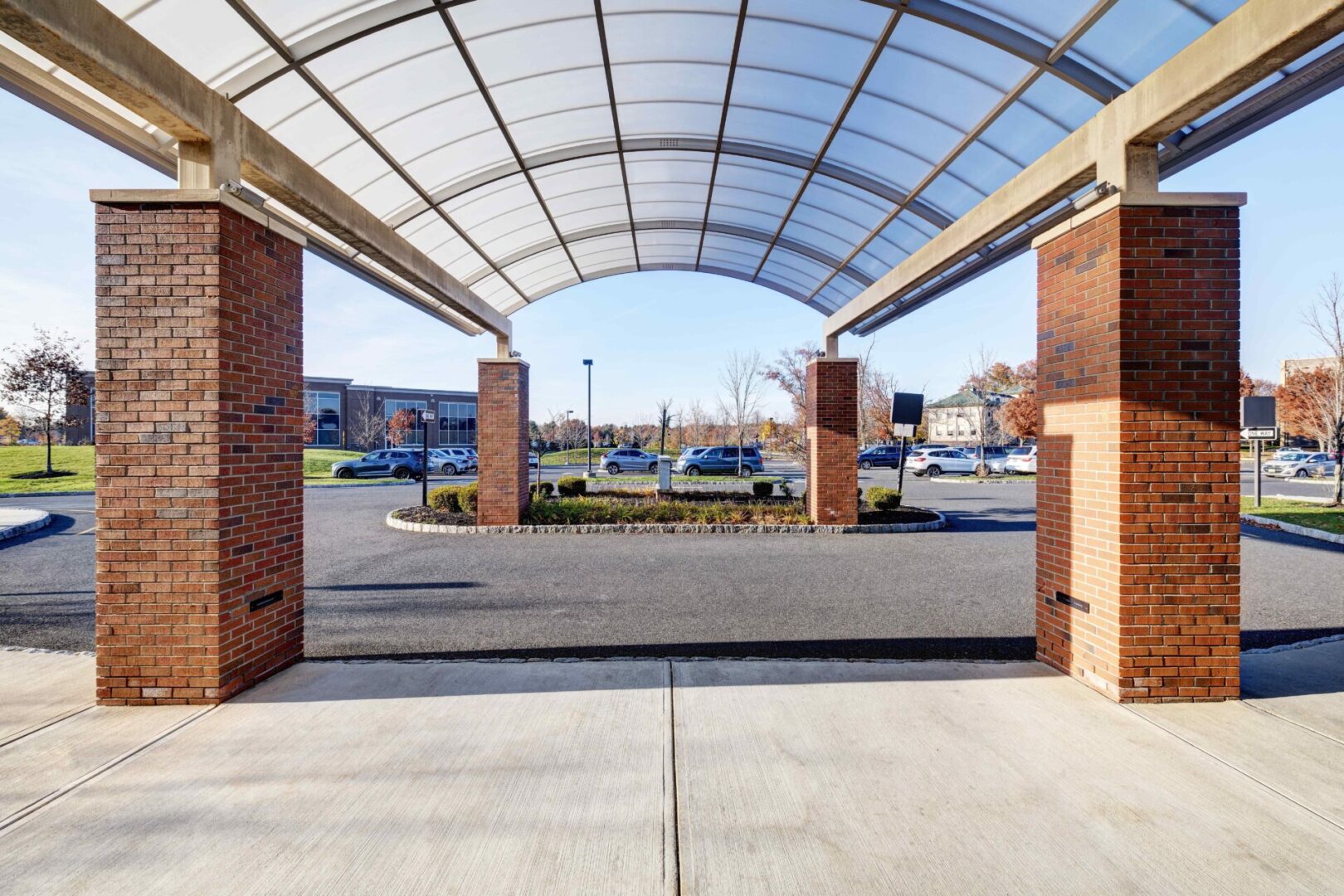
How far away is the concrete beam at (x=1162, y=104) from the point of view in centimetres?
331

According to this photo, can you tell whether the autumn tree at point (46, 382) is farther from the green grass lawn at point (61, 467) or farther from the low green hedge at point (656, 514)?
the low green hedge at point (656, 514)

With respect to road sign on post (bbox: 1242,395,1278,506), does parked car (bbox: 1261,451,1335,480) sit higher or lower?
lower

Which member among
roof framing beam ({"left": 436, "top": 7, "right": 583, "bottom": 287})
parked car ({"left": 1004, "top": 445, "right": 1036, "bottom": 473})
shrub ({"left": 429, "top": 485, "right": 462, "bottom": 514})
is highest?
roof framing beam ({"left": 436, "top": 7, "right": 583, "bottom": 287})

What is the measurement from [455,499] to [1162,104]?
14240 millimetres

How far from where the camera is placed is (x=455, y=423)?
63.3 m

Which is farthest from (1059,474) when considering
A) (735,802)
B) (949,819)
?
(735,802)

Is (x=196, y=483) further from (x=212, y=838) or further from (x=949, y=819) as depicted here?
(x=949, y=819)

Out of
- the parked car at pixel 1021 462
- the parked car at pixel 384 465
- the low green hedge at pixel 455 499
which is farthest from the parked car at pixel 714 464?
the low green hedge at pixel 455 499

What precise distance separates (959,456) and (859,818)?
107ft

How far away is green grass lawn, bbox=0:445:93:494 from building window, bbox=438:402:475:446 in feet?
90.9

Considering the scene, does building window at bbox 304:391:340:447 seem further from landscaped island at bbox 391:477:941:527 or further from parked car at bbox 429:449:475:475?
landscaped island at bbox 391:477:941:527

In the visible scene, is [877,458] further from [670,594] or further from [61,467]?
[61,467]

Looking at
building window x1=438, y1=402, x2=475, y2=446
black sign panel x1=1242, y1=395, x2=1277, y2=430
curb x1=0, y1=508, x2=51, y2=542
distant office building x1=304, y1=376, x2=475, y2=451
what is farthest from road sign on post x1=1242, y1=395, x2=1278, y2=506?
building window x1=438, y1=402, x2=475, y2=446

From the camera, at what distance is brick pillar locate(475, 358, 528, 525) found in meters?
12.8
